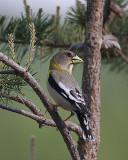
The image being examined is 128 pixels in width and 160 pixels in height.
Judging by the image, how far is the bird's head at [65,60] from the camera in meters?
3.46

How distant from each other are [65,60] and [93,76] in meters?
0.60

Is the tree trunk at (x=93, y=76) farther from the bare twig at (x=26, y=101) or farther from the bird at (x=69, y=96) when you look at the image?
the bare twig at (x=26, y=101)

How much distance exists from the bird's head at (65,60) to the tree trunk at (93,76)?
0.38 meters

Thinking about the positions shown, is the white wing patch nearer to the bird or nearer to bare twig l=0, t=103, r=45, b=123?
the bird

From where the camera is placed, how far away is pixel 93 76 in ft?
9.84

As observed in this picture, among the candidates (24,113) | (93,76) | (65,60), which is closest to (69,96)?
(93,76)

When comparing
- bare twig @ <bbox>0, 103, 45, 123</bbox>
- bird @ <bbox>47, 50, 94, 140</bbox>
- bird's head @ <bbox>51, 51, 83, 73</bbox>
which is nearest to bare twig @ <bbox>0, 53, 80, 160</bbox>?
bare twig @ <bbox>0, 103, 45, 123</bbox>

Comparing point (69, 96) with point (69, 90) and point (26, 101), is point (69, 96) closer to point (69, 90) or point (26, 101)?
point (69, 90)

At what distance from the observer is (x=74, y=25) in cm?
407

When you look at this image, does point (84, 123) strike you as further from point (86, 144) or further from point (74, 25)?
point (74, 25)

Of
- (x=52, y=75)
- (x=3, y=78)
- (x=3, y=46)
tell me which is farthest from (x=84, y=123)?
(x=3, y=46)

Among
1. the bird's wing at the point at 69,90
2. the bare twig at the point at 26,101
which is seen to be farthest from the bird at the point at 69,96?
the bare twig at the point at 26,101

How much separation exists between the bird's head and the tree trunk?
385 mm

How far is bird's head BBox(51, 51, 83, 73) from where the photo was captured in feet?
11.3
